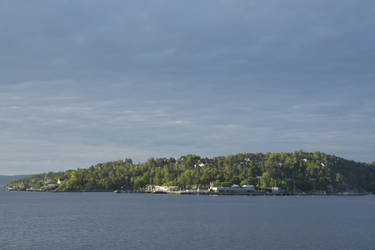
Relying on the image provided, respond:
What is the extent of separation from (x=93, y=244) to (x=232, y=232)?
23486mm

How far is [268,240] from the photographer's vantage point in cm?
6050

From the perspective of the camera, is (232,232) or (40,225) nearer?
(232,232)

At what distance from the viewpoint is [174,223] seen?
8306 cm

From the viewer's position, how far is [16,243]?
56.5 m

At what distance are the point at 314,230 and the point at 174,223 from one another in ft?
85.7

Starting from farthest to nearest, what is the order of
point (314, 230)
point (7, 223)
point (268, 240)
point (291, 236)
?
point (7, 223) → point (314, 230) → point (291, 236) → point (268, 240)

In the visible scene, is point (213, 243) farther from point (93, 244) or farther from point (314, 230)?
point (314, 230)

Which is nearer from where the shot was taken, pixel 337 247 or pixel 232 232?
pixel 337 247

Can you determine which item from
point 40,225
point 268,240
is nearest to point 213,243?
point 268,240

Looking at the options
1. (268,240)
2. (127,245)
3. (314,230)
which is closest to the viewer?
(127,245)

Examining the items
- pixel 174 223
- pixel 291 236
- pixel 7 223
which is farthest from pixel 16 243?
pixel 291 236

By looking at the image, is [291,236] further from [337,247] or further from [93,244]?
[93,244]

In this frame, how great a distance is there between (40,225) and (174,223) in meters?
24.7

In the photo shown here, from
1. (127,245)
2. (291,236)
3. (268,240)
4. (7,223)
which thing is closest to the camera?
(127,245)
